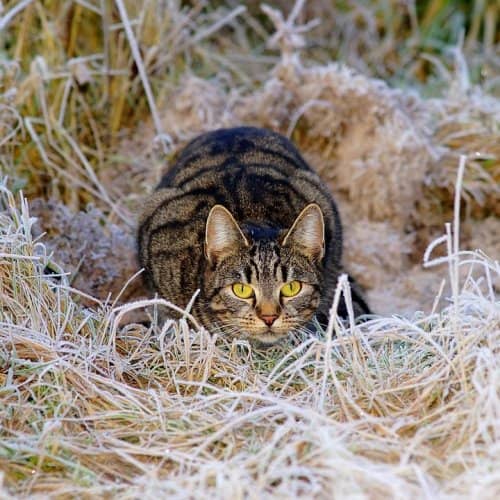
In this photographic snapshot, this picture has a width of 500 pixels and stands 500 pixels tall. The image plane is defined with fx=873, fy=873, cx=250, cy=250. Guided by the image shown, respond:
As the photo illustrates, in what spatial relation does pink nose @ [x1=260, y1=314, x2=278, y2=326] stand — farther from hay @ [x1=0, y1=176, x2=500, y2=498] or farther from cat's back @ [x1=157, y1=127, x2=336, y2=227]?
cat's back @ [x1=157, y1=127, x2=336, y2=227]

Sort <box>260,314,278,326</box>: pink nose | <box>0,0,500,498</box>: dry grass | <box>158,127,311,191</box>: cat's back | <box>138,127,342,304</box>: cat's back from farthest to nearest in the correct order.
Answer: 1. <box>158,127,311,191</box>: cat's back
2. <box>138,127,342,304</box>: cat's back
3. <box>260,314,278,326</box>: pink nose
4. <box>0,0,500,498</box>: dry grass

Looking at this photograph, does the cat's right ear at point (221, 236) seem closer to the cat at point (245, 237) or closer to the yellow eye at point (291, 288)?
the cat at point (245, 237)

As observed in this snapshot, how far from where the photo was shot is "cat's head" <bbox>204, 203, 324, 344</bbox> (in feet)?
9.82

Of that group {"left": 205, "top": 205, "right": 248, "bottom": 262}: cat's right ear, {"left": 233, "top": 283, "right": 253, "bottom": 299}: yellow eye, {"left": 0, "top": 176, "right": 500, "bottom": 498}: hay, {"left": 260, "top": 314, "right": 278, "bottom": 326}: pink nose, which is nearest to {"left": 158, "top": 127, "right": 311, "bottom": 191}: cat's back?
{"left": 205, "top": 205, "right": 248, "bottom": 262}: cat's right ear

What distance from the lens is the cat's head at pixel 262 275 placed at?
2.99 metres

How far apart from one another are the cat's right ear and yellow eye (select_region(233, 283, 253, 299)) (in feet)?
0.40

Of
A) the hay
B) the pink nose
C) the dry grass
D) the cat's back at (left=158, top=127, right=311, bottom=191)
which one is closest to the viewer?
the hay

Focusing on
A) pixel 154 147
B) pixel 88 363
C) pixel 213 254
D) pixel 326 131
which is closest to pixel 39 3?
pixel 154 147

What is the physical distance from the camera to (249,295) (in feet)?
9.94

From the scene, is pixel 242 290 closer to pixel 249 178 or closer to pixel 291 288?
pixel 291 288

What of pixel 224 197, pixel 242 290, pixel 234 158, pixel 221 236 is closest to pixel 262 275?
pixel 242 290

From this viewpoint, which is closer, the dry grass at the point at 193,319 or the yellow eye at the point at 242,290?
the dry grass at the point at 193,319

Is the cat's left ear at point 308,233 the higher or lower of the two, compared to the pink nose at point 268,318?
higher

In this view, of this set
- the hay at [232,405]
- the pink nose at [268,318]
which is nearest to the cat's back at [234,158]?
the pink nose at [268,318]
